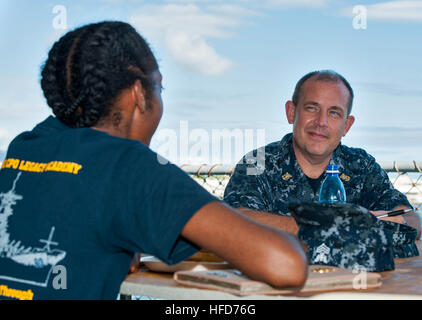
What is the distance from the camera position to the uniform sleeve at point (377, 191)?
2.85m

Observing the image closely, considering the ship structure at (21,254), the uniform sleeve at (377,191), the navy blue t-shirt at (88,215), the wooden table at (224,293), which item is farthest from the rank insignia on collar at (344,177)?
the ship structure at (21,254)

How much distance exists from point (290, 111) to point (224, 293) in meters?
1.87

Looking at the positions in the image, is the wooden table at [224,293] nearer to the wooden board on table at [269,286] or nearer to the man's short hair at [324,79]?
the wooden board on table at [269,286]

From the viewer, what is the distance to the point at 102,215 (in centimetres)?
126

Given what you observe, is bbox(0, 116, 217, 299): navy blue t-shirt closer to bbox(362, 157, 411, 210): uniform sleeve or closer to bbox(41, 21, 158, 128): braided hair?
bbox(41, 21, 158, 128): braided hair

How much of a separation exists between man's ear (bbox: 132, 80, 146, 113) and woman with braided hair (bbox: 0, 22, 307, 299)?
0.03 meters

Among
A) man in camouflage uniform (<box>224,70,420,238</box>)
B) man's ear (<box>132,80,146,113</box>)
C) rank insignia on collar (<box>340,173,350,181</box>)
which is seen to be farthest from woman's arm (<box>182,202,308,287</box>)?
rank insignia on collar (<box>340,173,350,181</box>)

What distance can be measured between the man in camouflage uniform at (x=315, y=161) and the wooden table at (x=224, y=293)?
1.13 metres

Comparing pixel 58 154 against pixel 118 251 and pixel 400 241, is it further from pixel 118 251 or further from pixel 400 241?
pixel 400 241

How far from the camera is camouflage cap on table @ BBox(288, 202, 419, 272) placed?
1587 mm

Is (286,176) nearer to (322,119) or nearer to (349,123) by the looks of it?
(322,119)

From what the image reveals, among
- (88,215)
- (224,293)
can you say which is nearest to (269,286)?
(224,293)
